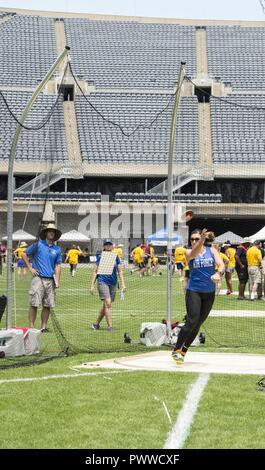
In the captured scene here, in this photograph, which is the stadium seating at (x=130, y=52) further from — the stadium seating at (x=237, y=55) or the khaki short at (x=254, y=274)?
the khaki short at (x=254, y=274)

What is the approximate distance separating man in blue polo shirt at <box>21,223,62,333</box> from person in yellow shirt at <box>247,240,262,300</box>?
10987 mm

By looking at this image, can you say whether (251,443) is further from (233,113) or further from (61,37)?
(61,37)

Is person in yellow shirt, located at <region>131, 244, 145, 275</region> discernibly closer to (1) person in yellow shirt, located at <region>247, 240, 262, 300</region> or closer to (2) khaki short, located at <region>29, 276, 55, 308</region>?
(1) person in yellow shirt, located at <region>247, 240, 262, 300</region>

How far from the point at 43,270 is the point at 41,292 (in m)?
0.37

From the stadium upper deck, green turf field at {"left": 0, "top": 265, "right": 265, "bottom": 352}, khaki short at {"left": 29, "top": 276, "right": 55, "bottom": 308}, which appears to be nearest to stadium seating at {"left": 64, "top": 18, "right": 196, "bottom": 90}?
the stadium upper deck

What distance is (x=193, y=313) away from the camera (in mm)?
→ 10734

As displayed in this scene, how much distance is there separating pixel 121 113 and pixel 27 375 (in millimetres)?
45942

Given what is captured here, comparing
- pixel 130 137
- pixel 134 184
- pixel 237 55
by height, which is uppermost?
pixel 237 55

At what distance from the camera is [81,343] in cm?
1350

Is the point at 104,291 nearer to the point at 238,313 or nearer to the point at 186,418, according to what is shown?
the point at 238,313

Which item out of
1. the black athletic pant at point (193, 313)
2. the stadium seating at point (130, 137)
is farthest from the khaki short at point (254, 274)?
the stadium seating at point (130, 137)

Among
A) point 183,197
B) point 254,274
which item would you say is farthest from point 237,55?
point 254,274

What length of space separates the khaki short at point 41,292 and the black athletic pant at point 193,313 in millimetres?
3969
